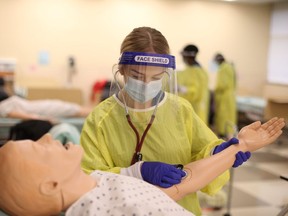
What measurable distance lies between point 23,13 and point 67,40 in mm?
753

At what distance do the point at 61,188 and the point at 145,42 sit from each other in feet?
1.58

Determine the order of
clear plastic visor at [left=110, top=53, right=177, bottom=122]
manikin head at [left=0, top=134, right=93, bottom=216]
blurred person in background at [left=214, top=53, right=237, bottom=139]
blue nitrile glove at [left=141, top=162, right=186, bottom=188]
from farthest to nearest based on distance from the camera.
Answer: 1. blurred person in background at [left=214, top=53, right=237, bottom=139]
2. clear plastic visor at [left=110, top=53, right=177, bottom=122]
3. blue nitrile glove at [left=141, top=162, right=186, bottom=188]
4. manikin head at [left=0, top=134, right=93, bottom=216]

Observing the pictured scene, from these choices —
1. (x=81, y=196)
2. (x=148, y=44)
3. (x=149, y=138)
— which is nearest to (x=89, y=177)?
(x=81, y=196)

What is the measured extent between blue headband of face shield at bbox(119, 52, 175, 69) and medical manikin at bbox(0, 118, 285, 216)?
31 centimetres

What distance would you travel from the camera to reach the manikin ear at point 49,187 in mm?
902

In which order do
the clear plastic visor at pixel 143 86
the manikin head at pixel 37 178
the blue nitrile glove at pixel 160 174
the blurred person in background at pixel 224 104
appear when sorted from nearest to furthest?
the manikin head at pixel 37 178 → the blue nitrile glove at pixel 160 174 → the clear plastic visor at pixel 143 86 → the blurred person in background at pixel 224 104

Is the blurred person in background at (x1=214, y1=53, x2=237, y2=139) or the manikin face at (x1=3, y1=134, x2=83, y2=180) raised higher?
the manikin face at (x1=3, y1=134, x2=83, y2=180)

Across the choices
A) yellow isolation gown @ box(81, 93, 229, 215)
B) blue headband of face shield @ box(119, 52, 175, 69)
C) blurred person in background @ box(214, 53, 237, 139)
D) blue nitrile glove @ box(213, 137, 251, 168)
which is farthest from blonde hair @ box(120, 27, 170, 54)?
blurred person in background @ box(214, 53, 237, 139)

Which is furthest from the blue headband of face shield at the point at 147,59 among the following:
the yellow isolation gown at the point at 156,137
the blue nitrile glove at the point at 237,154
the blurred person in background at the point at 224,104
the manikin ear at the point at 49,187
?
the blurred person in background at the point at 224,104

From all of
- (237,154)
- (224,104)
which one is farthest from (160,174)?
(224,104)

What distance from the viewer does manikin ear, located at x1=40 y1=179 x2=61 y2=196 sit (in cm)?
90

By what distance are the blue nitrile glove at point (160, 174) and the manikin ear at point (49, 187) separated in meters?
0.24

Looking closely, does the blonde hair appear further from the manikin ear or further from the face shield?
the manikin ear

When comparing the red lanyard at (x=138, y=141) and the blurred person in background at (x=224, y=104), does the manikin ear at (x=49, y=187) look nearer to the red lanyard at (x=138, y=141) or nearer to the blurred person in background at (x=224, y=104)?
the red lanyard at (x=138, y=141)
